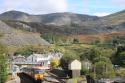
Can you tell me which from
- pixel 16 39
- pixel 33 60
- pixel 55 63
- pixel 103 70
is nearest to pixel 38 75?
pixel 103 70

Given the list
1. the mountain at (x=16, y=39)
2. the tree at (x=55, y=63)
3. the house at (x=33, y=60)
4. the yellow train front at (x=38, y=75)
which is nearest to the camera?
the yellow train front at (x=38, y=75)

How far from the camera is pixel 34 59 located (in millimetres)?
93938

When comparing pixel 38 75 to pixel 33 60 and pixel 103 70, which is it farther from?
pixel 33 60


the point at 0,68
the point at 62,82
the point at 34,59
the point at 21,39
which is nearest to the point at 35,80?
the point at 62,82

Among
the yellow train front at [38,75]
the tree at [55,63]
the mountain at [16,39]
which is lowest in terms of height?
the yellow train front at [38,75]

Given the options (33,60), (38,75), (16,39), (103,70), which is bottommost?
(38,75)

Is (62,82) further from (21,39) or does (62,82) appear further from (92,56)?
(21,39)

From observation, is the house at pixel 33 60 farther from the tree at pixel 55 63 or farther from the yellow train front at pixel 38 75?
the yellow train front at pixel 38 75

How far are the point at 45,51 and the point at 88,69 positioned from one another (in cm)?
5210

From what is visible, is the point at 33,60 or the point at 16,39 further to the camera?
the point at 16,39

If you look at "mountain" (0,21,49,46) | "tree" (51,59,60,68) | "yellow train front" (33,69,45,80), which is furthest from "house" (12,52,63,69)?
"yellow train front" (33,69,45,80)

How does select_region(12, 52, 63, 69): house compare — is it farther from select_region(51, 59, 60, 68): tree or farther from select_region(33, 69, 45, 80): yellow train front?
select_region(33, 69, 45, 80): yellow train front

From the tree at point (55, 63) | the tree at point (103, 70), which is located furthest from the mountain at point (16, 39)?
the tree at point (103, 70)

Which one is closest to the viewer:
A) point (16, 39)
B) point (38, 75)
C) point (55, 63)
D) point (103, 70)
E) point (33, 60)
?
point (38, 75)
